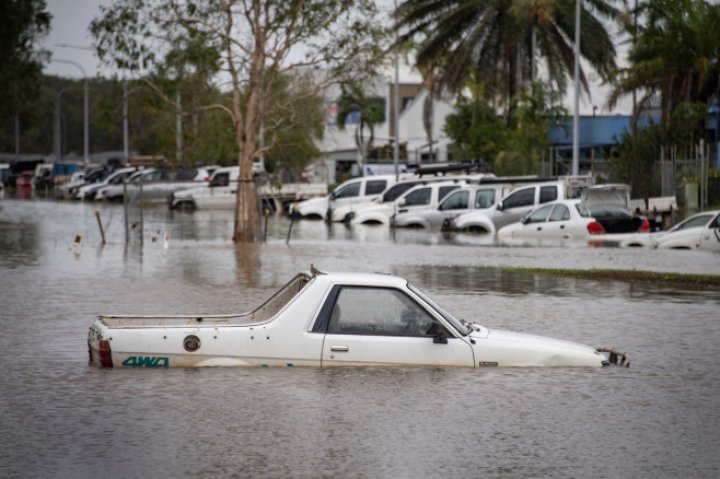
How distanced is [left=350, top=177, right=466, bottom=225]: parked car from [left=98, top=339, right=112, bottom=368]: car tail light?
1250 inches

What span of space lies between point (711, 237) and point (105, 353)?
2121 centimetres

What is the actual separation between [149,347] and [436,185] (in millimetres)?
32236

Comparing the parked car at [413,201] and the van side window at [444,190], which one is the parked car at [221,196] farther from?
the van side window at [444,190]

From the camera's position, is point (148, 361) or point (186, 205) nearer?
point (148, 361)

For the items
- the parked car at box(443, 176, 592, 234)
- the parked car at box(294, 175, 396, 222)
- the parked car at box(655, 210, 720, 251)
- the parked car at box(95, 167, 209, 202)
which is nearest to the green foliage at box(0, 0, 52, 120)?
the parked car at box(95, 167, 209, 202)

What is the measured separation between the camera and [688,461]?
394 inches

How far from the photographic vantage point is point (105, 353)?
41.7ft

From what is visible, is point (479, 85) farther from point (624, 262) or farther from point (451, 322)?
point (451, 322)

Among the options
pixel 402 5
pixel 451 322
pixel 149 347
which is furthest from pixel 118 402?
pixel 402 5

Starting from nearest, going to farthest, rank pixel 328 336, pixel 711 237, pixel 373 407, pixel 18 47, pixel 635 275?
pixel 373 407
pixel 328 336
pixel 635 275
pixel 711 237
pixel 18 47

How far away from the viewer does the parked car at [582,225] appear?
33906 millimetres

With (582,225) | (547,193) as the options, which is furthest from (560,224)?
(547,193)

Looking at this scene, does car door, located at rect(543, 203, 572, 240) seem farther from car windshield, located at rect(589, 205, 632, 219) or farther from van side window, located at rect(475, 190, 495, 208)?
van side window, located at rect(475, 190, 495, 208)

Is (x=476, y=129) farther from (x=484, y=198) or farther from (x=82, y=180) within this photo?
(x=82, y=180)
